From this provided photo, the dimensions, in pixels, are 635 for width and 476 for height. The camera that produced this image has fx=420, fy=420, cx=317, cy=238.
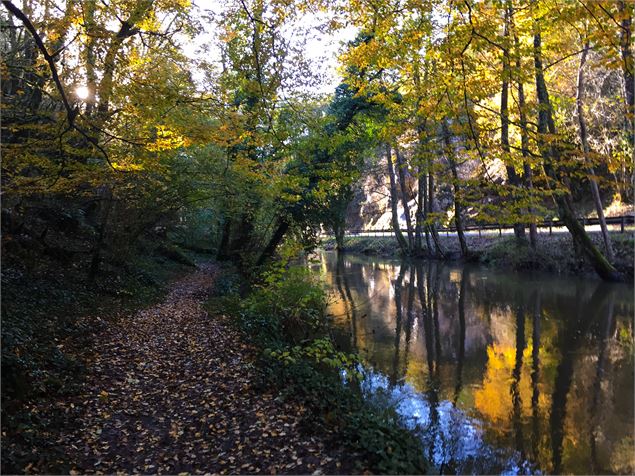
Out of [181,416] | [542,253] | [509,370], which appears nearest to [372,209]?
[542,253]

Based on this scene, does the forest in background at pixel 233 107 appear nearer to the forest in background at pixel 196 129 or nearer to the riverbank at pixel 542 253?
the forest in background at pixel 196 129

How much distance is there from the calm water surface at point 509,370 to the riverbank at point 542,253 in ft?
7.61

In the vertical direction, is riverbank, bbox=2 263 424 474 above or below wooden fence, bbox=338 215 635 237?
below

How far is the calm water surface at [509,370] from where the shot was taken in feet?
17.6

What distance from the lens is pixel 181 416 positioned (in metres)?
5.22

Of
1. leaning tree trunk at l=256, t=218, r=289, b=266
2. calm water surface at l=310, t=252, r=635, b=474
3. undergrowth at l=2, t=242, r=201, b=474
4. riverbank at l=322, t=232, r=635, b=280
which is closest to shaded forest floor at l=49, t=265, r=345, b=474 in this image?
undergrowth at l=2, t=242, r=201, b=474

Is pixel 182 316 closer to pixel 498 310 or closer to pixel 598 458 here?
pixel 598 458

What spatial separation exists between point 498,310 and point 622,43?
10346mm

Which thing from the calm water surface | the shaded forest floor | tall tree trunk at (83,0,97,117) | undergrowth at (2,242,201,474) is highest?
tall tree trunk at (83,0,97,117)

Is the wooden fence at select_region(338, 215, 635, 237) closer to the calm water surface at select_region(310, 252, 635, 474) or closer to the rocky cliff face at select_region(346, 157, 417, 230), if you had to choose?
the calm water surface at select_region(310, 252, 635, 474)

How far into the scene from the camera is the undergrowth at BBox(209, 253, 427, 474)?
4320 mm

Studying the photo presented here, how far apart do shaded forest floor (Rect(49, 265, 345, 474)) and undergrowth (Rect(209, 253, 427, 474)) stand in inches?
9.5

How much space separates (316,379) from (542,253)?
1800 cm

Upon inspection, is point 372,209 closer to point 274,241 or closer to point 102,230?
point 274,241
